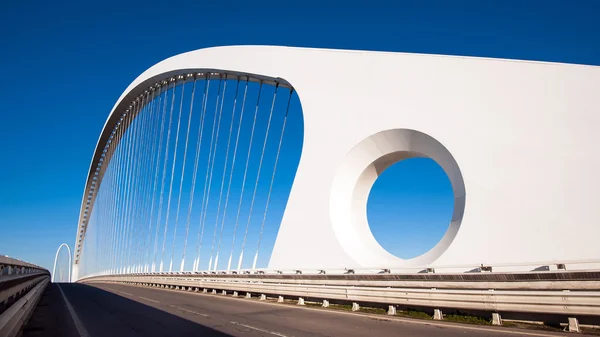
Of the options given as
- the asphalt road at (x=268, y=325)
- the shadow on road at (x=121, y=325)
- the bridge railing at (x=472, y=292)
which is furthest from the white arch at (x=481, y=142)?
the shadow on road at (x=121, y=325)

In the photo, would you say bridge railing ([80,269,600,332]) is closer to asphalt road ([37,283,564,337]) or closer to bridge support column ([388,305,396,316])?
bridge support column ([388,305,396,316])

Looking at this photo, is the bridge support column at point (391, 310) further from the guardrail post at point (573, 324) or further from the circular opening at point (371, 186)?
the guardrail post at point (573, 324)

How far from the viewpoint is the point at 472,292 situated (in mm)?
7605

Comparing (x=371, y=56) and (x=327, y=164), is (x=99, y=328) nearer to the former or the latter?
(x=327, y=164)

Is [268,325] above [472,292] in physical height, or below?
below

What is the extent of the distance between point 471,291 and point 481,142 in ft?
17.9

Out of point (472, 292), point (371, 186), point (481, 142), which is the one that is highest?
point (481, 142)

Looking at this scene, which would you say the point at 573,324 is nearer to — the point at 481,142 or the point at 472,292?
the point at 472,292

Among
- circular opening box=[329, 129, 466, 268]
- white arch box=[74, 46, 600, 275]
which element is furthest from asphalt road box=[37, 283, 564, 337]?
circular opening box=[329, 129, 466, 268]

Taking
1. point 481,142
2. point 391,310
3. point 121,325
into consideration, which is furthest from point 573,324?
point 121,325

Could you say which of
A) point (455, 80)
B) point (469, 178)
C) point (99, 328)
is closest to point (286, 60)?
point (455, 80)

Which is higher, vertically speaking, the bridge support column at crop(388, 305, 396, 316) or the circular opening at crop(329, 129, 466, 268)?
the circular opening at crop(329, 129, 466, 268)

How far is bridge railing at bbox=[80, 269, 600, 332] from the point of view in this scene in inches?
246

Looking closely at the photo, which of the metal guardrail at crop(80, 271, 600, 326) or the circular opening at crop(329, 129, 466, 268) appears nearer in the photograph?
the metal guardrail at crop(80, 271, 600, 326)
